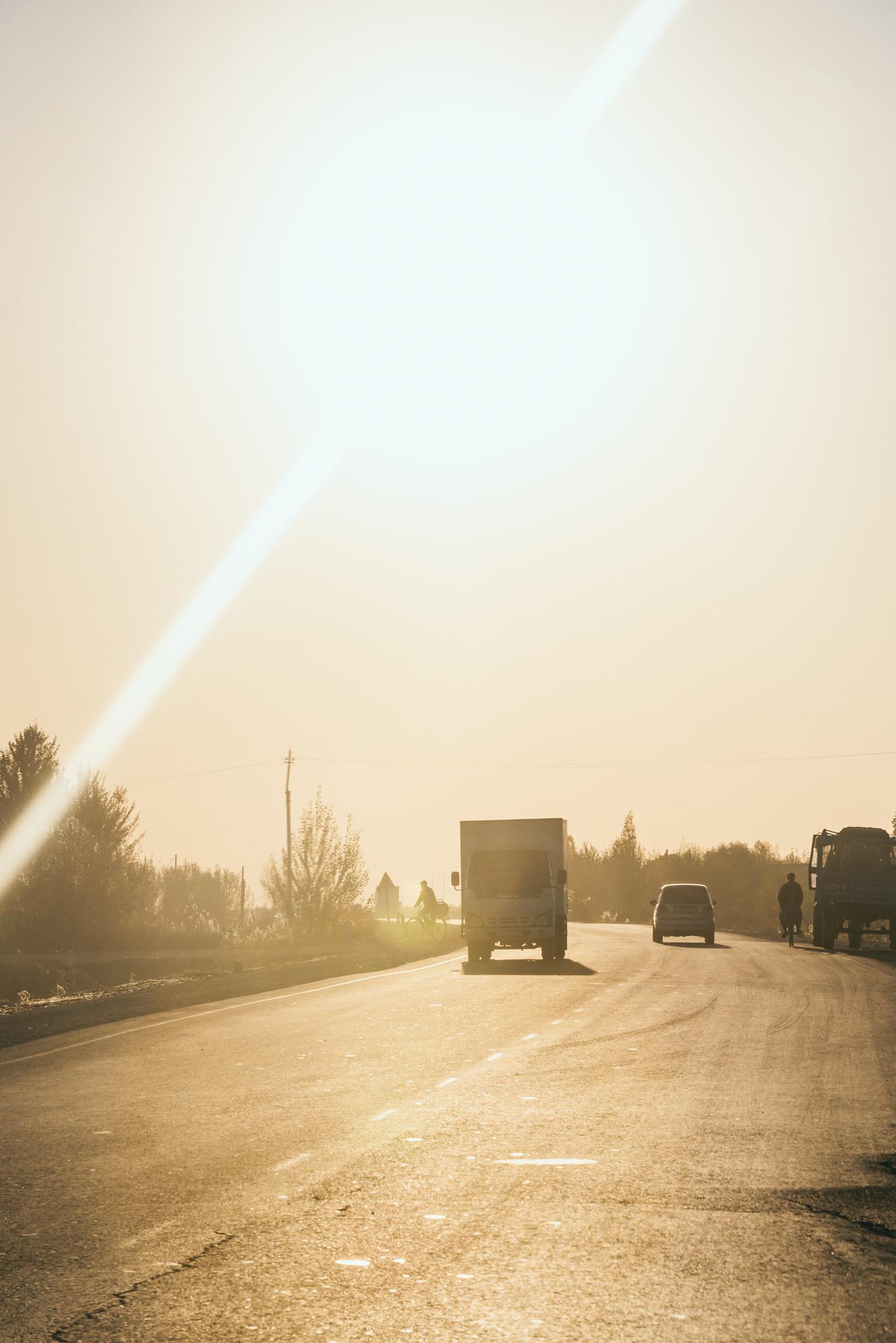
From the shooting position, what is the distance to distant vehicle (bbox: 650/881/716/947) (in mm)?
42250

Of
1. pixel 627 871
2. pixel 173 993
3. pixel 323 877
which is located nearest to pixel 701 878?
pixel 627 871

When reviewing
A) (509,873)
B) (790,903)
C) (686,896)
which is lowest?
(790,903)

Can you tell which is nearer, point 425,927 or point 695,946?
point 695,946

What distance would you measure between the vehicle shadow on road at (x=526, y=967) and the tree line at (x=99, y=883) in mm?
29130

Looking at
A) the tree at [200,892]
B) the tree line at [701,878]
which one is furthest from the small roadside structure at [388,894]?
the tree at [200,892]

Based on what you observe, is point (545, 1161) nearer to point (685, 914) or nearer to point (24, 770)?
point (685, 914)

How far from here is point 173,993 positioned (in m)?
25.4

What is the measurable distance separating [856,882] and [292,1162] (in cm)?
2797

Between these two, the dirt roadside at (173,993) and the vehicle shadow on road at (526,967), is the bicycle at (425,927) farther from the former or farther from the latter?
the vehicle shadow on road at (526,967)

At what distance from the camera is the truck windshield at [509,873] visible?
32000mm

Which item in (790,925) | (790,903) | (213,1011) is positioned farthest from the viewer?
(790,903)

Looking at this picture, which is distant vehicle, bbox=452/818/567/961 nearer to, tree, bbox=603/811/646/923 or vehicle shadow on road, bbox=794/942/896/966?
vehicle shadow on road, bbox=794/942/896/966

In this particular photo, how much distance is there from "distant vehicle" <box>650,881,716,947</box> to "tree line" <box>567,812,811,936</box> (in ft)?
199

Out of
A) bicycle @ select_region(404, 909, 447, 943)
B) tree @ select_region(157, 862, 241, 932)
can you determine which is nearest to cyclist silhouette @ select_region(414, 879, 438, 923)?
bicycle @ select_region(404, 909, 447, 943)
